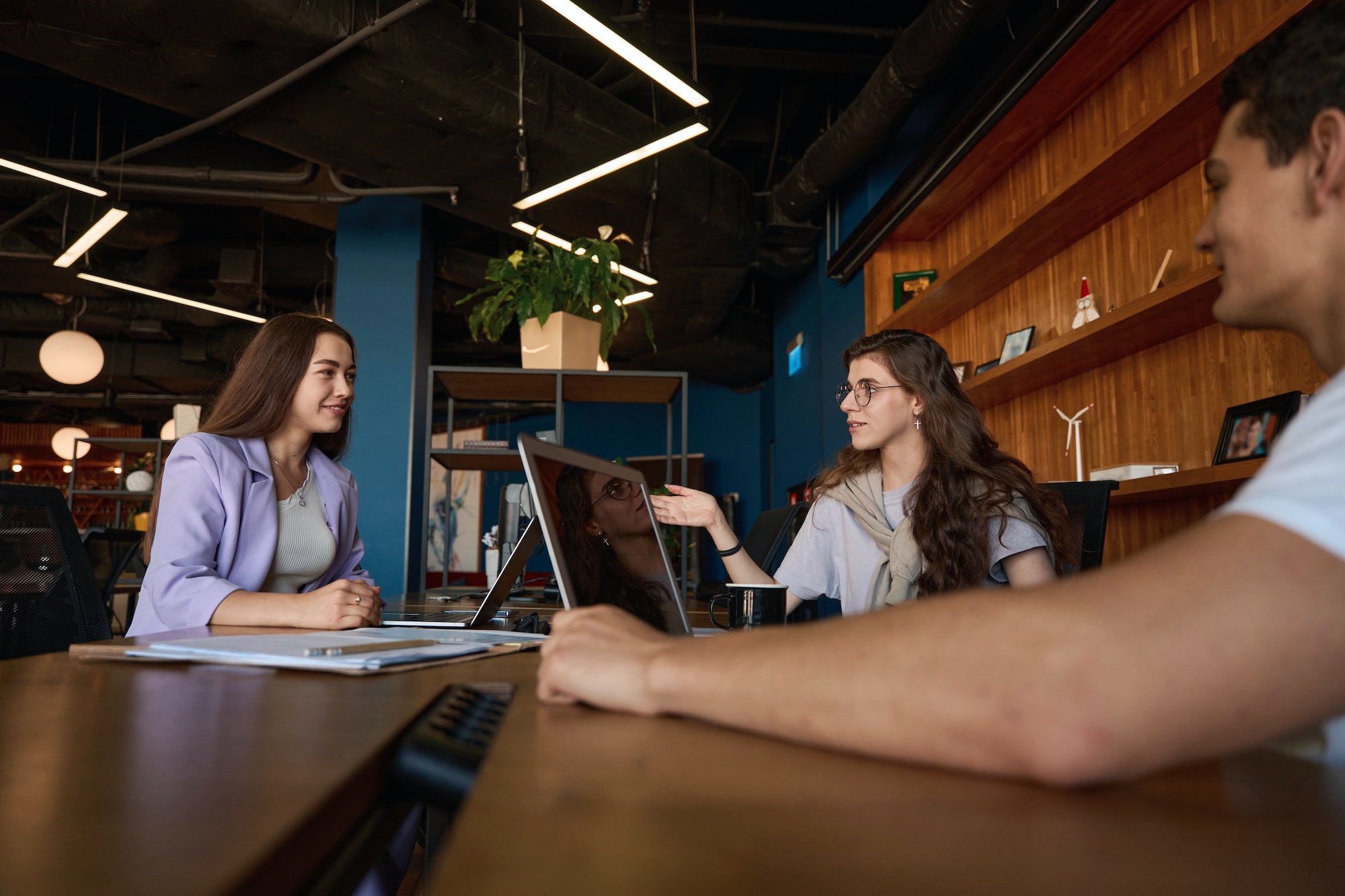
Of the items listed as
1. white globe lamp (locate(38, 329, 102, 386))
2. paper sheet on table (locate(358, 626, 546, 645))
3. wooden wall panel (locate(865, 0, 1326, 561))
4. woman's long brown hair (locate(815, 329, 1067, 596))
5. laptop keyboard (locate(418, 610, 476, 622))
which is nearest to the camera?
paper sheet on table (locate(358, 626, 546, 645))

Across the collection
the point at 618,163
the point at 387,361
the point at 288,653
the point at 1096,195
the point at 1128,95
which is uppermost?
the point at 618,163

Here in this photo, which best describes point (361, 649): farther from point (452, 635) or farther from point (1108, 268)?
point (1108, 268)

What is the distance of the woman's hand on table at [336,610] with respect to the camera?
1461 mm

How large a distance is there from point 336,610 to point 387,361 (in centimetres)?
463

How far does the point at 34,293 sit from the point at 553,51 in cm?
649

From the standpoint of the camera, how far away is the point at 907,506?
2.18 m

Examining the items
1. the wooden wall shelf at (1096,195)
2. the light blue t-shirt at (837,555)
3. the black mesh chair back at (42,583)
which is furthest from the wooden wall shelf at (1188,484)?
the black mesh chair back at (42,583)

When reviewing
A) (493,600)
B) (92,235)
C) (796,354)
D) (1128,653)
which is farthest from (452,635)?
(796,354)

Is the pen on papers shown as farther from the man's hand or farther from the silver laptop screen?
the man's hand

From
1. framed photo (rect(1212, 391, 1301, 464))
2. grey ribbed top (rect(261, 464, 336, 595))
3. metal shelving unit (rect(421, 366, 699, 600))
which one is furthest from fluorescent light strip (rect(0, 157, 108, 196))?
framed photo (rect(1212, 391, 1301, 464))

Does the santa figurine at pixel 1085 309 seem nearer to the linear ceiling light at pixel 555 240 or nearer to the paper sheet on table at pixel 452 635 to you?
the linear ceiling light at pixel 555 240

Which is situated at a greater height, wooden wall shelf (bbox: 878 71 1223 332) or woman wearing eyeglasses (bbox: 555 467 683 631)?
wooden wall shelf (bbox: 878 71 1223 332)

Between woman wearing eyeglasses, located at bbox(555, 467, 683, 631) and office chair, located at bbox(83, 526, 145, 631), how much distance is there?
332cm

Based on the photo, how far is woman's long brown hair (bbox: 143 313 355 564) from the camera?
6.58 feet
